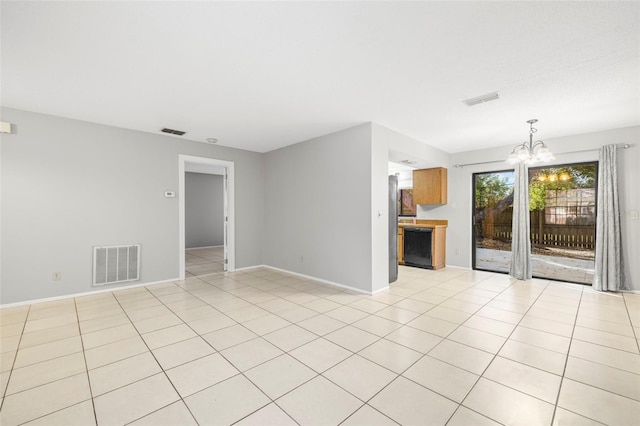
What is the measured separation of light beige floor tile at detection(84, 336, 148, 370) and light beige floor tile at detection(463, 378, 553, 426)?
8.93ft

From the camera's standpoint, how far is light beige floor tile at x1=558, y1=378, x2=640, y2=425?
5.49 feet

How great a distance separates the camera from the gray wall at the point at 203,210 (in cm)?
924

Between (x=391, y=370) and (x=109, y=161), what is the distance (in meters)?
4.91

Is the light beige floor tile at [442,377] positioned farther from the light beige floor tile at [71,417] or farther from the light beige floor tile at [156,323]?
the light beige floor tile at [156,323]

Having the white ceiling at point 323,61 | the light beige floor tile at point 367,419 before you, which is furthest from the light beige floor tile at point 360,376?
the white ceiling at point 323,61

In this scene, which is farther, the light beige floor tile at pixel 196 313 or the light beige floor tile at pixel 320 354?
the light beige floor tile at pixel 196 313

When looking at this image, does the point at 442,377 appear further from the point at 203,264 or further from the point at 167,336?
the point at 203,264

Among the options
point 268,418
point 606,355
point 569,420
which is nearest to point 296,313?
point 268,418

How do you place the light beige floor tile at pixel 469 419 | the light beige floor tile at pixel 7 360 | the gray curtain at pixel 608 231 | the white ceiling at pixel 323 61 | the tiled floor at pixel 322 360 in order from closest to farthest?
the light beige floor tile at pixel 469 419
the tiled floor at pixel 322 360
the white ceiling at pixel 323 61
the light beige floor tile at pixel 7 360
the gray curtain at pixel 608 231

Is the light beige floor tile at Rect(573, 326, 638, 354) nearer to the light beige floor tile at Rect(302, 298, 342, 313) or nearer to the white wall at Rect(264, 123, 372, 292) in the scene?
the white wall at Rect(264, 123, 372, 292)

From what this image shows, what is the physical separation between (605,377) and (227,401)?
2813mm

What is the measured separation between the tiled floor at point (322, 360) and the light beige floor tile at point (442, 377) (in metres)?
0.01

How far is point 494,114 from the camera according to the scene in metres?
3.77

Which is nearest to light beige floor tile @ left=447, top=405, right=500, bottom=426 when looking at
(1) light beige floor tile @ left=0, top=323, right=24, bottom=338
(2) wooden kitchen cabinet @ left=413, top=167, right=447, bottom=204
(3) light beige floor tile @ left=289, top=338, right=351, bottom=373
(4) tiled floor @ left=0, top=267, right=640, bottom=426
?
(4) tiled floor @ left=0, top=267, right=640, bottom=426
